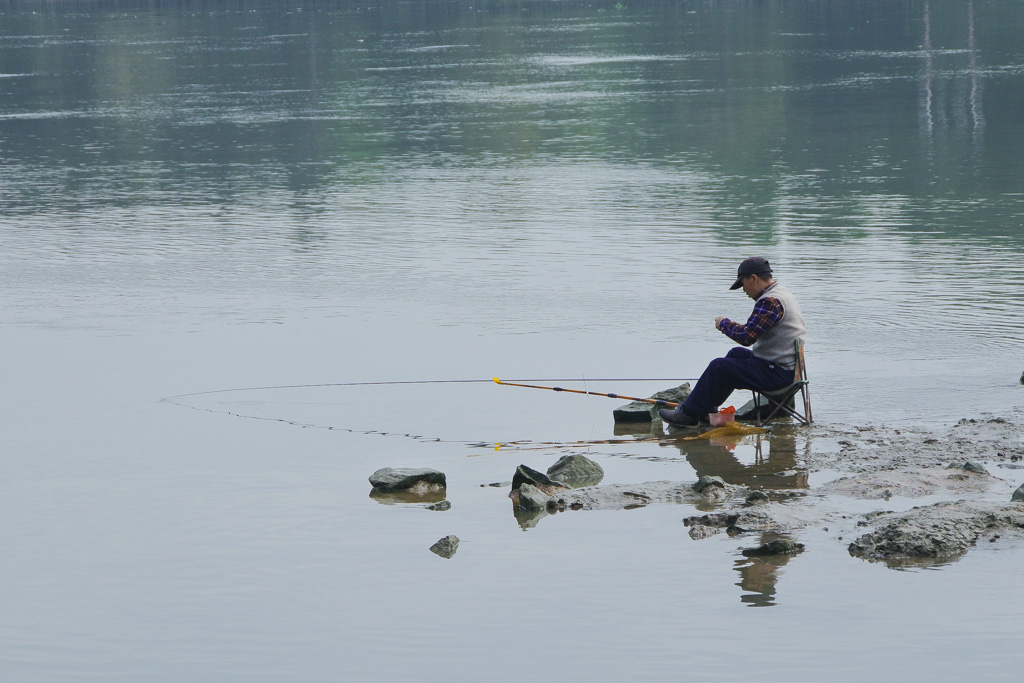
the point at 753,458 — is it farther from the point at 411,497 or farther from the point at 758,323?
the point at 411,497

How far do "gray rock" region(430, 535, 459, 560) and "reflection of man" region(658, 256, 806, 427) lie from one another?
2.78 m

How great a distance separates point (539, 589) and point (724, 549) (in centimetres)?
103

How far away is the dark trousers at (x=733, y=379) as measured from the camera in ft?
34.7

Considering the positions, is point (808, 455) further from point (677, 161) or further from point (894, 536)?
point (677, 161)

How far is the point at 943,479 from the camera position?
357 inches

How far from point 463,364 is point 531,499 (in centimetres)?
438

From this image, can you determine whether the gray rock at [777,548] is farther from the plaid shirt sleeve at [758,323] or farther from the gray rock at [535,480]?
the plaid shirt sleeve at [758,323]

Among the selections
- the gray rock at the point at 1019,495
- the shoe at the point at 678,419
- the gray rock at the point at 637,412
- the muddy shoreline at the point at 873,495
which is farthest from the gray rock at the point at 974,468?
the gray rock at the point at 637,412

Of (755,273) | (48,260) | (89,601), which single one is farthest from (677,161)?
(89,601)

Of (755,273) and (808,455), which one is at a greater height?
(755,273)

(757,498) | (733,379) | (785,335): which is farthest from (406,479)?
(785,335)

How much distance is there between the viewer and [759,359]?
1070 cm

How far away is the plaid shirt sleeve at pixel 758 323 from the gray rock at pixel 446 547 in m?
2.97

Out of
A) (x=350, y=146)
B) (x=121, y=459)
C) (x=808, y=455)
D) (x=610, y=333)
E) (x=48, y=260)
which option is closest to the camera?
(x=808, y=455)
